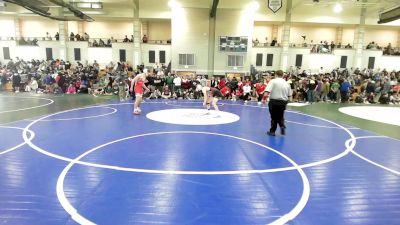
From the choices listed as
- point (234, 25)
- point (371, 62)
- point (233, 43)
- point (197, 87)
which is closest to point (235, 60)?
point (233, 43)

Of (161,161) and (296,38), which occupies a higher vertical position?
(296,38)

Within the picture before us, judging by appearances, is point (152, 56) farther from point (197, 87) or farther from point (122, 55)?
point (197, 87)

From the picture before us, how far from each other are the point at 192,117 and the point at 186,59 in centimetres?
1271

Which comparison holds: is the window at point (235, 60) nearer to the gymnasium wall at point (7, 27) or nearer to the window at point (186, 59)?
the window at point (186, 59)

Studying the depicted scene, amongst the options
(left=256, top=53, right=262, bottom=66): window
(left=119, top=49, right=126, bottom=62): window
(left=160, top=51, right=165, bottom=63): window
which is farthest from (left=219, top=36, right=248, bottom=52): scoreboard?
(left=119, top=49, right=126, bottom=62): window

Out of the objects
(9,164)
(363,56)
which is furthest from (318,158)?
(363,56)

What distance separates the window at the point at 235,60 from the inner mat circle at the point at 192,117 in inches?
446

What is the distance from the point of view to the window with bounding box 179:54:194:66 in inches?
853

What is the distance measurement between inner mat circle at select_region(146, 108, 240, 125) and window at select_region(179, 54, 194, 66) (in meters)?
11.2

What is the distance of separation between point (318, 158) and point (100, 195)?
13.7 feet

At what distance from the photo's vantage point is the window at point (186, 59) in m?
21.7

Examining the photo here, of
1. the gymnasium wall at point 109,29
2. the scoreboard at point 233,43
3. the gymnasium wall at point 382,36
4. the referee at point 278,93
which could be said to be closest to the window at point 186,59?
the scoreboard at point 233,43

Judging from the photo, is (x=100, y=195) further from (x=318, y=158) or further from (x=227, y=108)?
(x=227, y=108)

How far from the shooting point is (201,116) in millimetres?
9953
